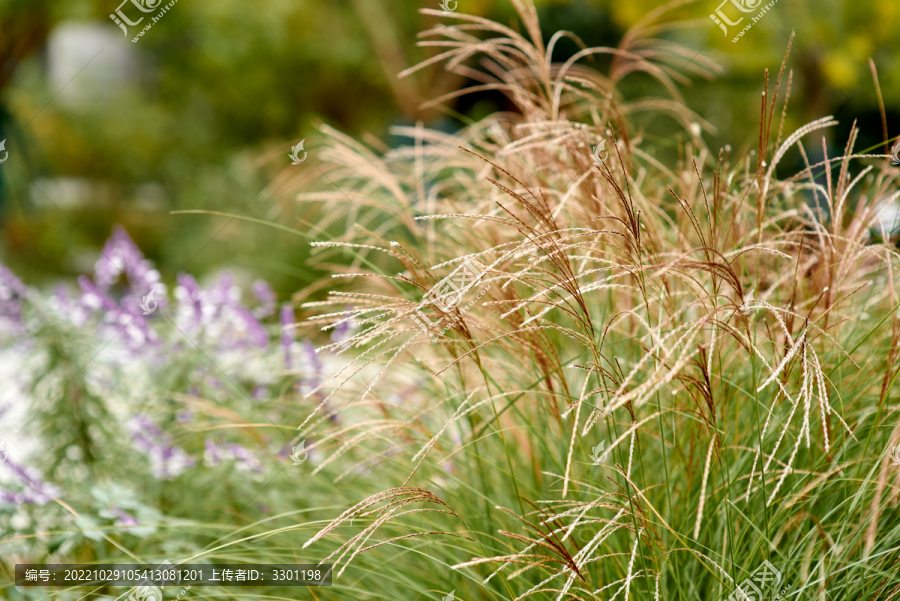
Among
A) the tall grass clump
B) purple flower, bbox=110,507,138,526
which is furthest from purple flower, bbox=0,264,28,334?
the tall grass clump

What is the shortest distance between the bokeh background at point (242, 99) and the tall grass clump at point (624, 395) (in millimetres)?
4618

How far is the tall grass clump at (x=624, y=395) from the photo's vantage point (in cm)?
109

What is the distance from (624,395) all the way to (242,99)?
40.8ft

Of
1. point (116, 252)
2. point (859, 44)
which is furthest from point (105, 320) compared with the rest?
point (859, 44)

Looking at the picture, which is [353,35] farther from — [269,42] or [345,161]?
[345,161]

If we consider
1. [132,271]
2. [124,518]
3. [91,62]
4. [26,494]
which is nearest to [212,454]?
[124,518]

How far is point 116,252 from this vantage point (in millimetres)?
2498

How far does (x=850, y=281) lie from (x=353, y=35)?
11.6m

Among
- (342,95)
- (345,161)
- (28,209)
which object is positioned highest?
(345,161)

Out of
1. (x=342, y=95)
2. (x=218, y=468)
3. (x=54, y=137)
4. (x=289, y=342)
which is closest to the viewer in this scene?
(x=218, y=468)

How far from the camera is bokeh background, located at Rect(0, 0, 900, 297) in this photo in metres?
6.84

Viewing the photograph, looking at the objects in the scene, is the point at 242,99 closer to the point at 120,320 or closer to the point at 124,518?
the point at 120,320

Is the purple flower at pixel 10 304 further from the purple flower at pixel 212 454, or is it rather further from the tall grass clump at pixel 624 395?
the tall grass clump at pixel 624 395

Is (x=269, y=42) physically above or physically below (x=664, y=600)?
above
